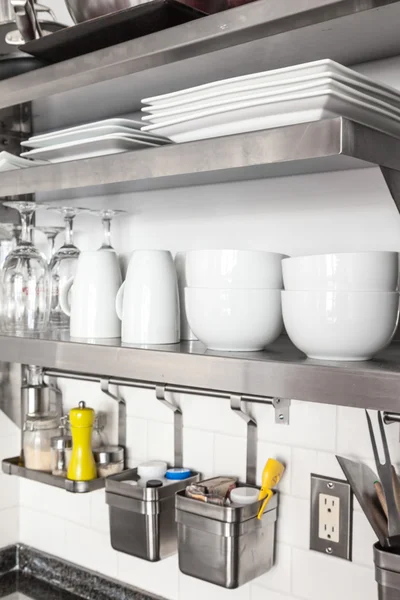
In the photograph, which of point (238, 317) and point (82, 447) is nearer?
point (238, 317)

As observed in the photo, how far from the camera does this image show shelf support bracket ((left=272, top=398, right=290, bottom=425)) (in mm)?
1139

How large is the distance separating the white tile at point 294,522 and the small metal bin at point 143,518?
22 centimetres

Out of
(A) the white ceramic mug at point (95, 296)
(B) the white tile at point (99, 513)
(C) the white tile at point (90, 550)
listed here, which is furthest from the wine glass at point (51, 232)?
(C) the white tile at point (90, 550)

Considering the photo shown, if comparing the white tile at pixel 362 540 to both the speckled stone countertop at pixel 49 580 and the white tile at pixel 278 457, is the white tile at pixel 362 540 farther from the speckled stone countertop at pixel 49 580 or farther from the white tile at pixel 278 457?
the speckled stone countertop at pixel 49 580

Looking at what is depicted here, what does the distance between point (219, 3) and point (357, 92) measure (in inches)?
13.8

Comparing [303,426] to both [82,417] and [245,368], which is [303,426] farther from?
[82,417]

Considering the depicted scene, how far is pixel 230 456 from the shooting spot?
146cm

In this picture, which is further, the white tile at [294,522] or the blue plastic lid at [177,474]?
the blue plastic lid at [177,474]

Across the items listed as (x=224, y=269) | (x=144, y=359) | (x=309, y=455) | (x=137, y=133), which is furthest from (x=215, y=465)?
(x=137, y=133)

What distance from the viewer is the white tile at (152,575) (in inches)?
61.7

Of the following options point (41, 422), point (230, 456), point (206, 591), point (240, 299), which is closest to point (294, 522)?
point (230, 456)

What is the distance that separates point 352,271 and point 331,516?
60 cm

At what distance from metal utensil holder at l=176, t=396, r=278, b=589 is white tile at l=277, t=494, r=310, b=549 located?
0.9 inches

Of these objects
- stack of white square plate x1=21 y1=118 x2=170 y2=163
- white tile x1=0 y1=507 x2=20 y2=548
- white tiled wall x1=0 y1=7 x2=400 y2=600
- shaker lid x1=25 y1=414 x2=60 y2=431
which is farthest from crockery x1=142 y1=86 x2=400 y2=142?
white tile x1=0 y1=507 x2=20 y2=548
